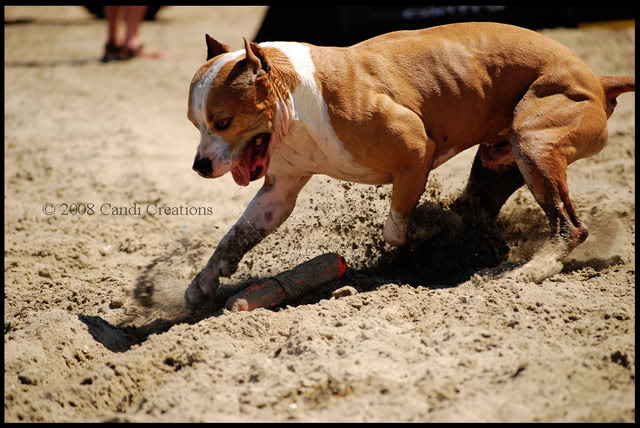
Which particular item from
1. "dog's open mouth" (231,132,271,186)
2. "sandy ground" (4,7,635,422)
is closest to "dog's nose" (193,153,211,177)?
"dog's open mouth" (231,132,271,186)

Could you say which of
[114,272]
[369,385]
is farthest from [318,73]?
[114,272]

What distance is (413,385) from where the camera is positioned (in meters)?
3.00

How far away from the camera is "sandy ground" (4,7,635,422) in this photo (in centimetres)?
297

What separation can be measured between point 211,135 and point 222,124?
0.31ft

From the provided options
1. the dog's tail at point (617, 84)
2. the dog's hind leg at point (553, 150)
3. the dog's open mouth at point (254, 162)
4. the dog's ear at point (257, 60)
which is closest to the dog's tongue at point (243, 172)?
the dog's open mouth at point (254, 162)

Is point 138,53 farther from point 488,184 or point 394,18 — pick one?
point 488,184

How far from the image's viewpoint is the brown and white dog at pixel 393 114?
3.78 metres

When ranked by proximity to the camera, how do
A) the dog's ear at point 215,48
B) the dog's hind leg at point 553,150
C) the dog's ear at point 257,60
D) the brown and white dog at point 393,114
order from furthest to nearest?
the dog's hind leg at point 553,150, the dog's ear at point 215,48, the brown and white dog at point 393,114, the dog's ear at point 257,60

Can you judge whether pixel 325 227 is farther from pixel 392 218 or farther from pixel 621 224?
pixel 621 224

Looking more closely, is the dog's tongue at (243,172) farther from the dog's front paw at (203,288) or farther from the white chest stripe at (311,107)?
the dog's front paw at (203,288)

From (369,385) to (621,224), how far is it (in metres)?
2.95

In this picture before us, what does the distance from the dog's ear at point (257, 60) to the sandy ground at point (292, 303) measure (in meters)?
1.31

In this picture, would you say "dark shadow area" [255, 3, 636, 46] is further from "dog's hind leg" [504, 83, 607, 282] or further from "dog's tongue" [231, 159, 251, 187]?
"dog's tongue" [231, 159, 251, 187]

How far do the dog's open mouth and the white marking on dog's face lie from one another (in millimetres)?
122
